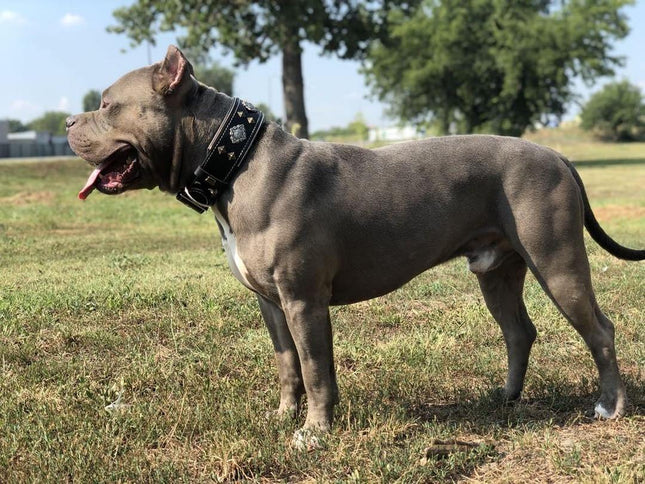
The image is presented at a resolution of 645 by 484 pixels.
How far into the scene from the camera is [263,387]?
5.13 m

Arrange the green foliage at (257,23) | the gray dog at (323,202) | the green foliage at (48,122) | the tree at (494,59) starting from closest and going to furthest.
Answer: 1. the gray dog at (323,202)
2. the green foliage at (257,23)
3. the tree at (494,59)
4. the green foliage at (48,122)

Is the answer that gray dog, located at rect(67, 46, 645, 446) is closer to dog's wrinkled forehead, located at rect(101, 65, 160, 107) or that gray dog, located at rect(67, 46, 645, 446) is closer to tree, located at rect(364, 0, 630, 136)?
dog's wrinkled forehead, located at rect(101, 65, 160, 107)

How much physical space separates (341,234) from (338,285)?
317 millimetres

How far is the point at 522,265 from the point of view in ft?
16.2

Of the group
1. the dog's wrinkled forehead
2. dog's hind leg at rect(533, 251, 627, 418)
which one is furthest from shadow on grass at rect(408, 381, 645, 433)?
the dog's wrinkled forehead

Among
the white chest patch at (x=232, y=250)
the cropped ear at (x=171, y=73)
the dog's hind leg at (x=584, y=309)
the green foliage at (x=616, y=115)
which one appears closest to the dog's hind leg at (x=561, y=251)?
the dog's hind leg at (x=584, y=309)

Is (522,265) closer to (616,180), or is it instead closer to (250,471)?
(250,471)

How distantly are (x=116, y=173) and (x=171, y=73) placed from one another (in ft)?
2.10

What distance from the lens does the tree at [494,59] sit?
44625mm

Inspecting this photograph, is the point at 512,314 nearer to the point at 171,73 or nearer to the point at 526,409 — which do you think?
the point at 526,409

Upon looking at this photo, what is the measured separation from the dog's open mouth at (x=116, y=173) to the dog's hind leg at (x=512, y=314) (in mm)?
2311

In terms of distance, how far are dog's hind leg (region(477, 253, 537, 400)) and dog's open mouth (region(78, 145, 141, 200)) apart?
91.0 inches

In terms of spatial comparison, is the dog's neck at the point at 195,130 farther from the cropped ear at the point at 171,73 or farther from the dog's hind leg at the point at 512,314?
the dog's hind leg at the point at 512,314

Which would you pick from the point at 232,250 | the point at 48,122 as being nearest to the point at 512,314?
the point at 232,250
